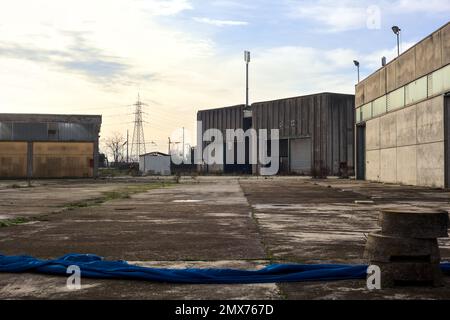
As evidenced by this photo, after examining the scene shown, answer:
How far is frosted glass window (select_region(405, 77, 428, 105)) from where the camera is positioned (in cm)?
2766

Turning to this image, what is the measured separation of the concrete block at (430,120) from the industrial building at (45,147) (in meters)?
32.7

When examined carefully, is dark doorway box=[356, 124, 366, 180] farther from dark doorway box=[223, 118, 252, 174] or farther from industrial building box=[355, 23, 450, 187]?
dark doorway box=[223, 118, 252, 174]

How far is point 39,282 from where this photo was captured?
5488mm

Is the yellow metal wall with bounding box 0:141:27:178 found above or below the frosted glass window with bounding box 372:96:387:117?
below

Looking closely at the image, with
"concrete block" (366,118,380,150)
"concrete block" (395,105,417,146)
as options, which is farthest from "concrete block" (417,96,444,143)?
"concrete block" (366,118,380,150)

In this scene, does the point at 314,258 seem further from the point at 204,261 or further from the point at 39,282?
the point at 39,282

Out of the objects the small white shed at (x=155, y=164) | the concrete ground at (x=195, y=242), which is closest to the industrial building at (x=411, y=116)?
the concrete ground at (x=195, y=242)

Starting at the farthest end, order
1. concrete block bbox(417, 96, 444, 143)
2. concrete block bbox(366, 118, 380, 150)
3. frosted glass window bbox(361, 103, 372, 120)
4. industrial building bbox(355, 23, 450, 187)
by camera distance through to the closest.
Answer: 1. frosted glass window bbox(361, 103, 372, 120)
2. concrete block bbox(366, 118, 380, 150)
3. concrete block bbox(417, 96, 444, 143)
4. industrial building bbox(355, 23, 450, 187)

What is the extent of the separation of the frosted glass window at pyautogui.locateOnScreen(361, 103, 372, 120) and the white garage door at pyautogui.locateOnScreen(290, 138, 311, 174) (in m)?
22.3

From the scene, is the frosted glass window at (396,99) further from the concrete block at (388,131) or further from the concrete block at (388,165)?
the concrete block at (388,165)

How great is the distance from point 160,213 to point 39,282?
809cm

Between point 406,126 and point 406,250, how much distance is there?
1072 inches

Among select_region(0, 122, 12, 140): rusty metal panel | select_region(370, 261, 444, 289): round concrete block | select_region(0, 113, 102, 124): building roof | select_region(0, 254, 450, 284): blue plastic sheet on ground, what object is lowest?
select_region(0, 254, 450, 284): blue plastic sheet on ground

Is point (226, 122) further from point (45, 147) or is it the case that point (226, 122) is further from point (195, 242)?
point (195, 242)
